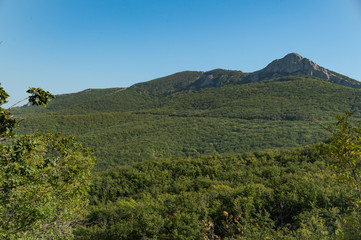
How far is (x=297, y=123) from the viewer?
8531cm

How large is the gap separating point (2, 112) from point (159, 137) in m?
84.1

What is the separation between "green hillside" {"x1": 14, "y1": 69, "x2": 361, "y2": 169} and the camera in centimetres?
7362

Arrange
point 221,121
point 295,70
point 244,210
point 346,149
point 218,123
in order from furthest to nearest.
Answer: point 295,70, point 221,121, point 218,123, point 244,210, point 346,149

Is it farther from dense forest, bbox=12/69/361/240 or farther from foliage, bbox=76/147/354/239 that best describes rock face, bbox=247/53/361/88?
foliage, bbox=76/147/354/239

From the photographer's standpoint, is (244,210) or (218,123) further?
(218,123)

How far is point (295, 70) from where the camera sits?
15362cm

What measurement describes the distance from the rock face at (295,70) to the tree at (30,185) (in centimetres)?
16610

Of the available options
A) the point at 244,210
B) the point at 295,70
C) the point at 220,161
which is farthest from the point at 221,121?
the point at 295,70

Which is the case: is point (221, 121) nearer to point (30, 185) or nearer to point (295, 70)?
point (295, 70)

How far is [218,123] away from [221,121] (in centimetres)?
376

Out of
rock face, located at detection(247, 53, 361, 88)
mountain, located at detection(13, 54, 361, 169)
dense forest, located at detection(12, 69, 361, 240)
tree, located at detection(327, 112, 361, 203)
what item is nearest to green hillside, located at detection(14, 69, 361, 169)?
mountain, located at detection(13, 54, 361, 169)

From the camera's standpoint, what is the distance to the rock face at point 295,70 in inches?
5354

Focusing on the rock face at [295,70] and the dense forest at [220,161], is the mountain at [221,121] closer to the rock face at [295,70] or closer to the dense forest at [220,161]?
the dense forest at [220,161]

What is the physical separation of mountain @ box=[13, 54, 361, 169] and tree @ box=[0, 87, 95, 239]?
6266 cm
